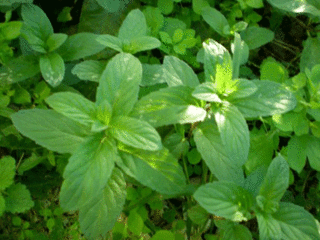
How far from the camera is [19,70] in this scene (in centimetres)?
137

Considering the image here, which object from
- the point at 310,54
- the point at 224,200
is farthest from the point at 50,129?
the point at 310,54

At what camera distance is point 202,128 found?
1202 mm

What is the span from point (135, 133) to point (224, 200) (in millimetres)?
390

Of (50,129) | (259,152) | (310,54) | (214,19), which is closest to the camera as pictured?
(50,129)

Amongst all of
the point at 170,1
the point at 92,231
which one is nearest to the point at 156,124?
the point at 92,231

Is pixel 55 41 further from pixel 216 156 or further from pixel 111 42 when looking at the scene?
pixel 216 156

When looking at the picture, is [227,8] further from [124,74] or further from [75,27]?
[124,74]

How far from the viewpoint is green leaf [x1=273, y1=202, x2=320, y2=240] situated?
111cm

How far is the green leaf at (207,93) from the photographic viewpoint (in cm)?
105

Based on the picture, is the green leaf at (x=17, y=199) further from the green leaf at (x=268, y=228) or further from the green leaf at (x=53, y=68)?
the green leaf at (x=268, y=228)

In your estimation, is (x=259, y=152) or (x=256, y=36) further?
(x=256, y=36)

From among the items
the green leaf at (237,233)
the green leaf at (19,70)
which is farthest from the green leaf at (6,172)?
the green leaf at (237,233)

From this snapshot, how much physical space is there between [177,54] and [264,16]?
72 centimetres

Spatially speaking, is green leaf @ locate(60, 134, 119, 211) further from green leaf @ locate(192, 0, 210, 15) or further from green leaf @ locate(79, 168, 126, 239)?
green leaf @ locate(192, 0, 210, 15)
